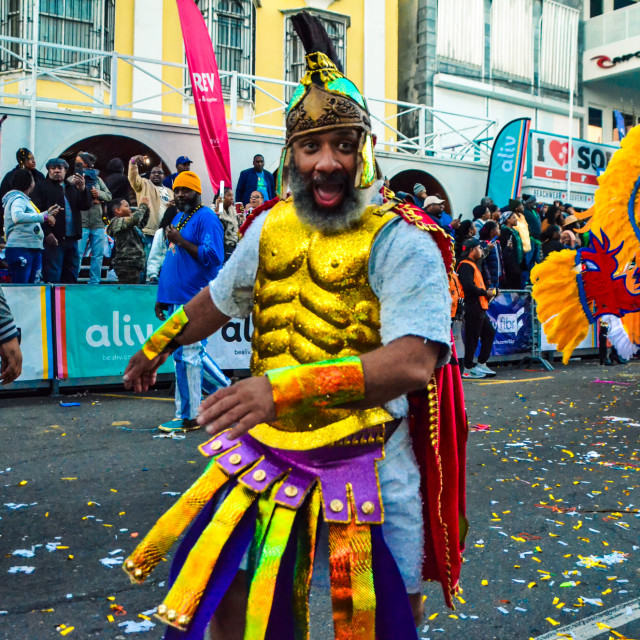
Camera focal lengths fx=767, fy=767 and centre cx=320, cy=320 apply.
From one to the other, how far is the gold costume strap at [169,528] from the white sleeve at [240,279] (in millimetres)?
471

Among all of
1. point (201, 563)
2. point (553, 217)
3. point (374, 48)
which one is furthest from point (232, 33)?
point (201, 563)

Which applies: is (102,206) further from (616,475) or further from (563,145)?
(563,145)

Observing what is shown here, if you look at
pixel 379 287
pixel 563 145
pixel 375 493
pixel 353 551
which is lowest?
pixel 353 551

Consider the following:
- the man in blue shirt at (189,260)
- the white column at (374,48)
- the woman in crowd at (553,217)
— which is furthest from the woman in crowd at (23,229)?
the white column at (374,48)

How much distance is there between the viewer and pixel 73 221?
944 centimetres

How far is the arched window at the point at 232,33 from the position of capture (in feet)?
58.9

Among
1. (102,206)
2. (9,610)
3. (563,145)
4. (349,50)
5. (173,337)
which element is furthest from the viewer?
(349,50)

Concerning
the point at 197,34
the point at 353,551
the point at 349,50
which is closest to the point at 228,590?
the point at 353,551

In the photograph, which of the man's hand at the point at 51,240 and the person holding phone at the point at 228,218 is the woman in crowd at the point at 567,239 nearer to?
the person holding phone at the point at 228,218

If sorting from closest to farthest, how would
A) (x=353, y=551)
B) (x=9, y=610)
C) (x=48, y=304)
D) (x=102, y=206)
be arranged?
(x=353, y=551) → (x=9, y=610) → (x=48, y=304) → (x=102, y=206)

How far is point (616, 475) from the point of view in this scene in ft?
17.9

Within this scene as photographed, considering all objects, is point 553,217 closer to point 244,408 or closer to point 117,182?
point 117,182

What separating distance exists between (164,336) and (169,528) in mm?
512

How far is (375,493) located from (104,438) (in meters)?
4.85
